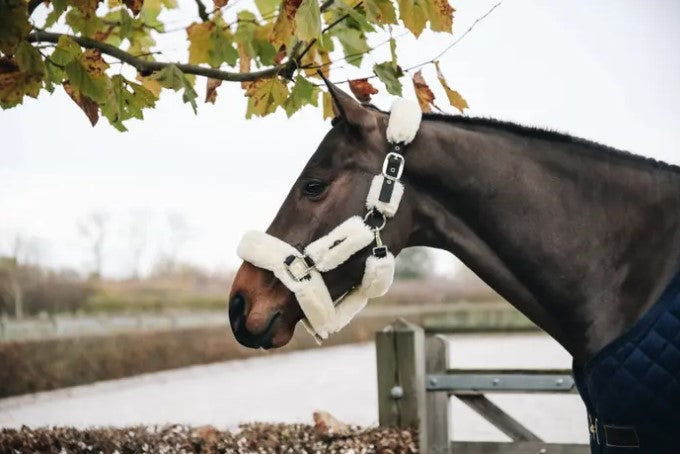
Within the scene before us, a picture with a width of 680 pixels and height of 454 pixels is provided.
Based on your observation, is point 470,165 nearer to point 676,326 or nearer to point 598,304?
point 598,304

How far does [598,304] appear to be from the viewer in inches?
84.1

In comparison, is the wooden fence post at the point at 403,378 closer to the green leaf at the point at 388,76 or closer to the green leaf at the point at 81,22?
the green leaf at the point at 388,76

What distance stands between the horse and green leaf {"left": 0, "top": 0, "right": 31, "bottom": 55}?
1089 millimetres

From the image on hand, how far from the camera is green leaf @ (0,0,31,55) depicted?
2.52 meters

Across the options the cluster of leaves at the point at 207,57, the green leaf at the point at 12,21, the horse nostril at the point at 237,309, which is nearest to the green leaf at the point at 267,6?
the cluster of leaves at the point at 207,57

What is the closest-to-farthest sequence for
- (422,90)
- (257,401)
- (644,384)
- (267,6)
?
(644,384) → (422,90) → (267,6) → (257,401)

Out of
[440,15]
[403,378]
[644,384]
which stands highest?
[440,15]

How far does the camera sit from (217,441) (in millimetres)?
3941

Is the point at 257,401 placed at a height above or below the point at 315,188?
above

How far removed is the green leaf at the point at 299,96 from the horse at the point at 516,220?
2.41 feet

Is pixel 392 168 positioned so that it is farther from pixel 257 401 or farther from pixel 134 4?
pixel 257 401

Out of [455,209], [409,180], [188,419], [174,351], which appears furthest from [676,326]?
[174,351]

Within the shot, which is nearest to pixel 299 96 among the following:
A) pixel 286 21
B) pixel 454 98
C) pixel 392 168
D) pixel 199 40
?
pixel 286 21

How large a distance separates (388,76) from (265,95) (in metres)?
0.53
